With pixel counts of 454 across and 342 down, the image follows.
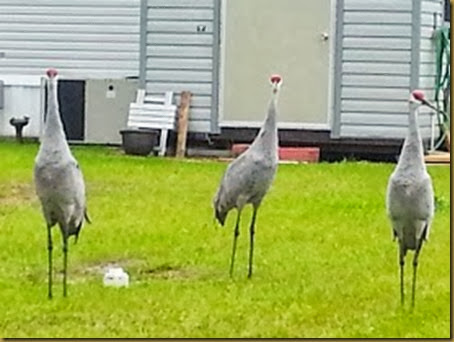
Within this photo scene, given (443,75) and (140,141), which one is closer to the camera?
(140,141)

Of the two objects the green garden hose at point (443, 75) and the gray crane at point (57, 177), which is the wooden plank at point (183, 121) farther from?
the gray crane at point (57, 177)

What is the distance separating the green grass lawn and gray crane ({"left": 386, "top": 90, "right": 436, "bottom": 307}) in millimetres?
401

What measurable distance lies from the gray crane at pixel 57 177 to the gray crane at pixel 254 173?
100cm

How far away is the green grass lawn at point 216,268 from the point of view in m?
6.66

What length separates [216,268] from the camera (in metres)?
8.17

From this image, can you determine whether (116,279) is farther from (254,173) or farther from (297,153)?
(297,153)

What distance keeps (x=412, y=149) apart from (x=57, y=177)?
171 cm

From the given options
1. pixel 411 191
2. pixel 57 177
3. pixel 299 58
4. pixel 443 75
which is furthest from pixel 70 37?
pixel 411 191

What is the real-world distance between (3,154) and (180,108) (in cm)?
196

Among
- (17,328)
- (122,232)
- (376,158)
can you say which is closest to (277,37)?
(376,158)

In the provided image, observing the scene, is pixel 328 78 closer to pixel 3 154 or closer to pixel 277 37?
pixel 277 37

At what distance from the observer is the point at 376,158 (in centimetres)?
1538

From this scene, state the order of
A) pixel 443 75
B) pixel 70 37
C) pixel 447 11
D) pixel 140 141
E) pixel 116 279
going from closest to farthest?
pixel 116 279 → pixel 140 141 → pixel 443 75 → pixel 447 11 → pixel 70 37

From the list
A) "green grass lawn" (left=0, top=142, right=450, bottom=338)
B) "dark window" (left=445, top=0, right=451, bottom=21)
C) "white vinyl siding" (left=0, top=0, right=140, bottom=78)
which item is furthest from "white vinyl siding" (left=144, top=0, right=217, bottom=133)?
"green grass lawn" (left=0, top=142, right=450, bottom=338)
